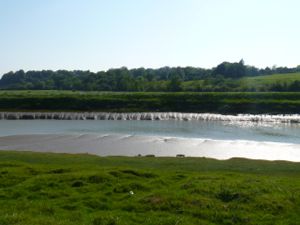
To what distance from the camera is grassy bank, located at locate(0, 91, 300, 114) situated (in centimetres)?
11506

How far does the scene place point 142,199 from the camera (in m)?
17.7

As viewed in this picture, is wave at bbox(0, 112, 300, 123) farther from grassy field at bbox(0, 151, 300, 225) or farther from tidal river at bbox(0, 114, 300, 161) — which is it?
grassy field at bbox(0, 151, 300, 225)

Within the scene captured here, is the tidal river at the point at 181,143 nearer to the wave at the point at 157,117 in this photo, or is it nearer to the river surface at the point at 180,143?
the river surface at the point at 180,143

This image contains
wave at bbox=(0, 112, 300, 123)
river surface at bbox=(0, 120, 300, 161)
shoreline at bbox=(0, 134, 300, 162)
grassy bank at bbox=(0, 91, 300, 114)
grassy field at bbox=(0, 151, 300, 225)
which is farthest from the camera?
grassy bank at bbox=(0, 91, 300, 114)

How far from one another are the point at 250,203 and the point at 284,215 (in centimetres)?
142

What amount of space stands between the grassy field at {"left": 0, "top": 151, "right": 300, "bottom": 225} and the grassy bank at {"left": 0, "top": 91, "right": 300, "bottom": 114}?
3663 inches

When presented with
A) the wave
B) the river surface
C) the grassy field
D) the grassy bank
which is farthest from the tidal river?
the grassy bank

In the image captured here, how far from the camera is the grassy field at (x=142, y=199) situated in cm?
1555

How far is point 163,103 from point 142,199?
347 feet

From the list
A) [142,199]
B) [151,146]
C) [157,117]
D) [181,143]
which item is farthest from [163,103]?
[142,199]

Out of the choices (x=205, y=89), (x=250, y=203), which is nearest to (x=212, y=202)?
(x=250, y=203)

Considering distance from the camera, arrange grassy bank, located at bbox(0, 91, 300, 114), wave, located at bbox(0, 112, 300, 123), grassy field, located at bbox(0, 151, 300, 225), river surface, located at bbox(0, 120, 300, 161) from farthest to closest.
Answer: grassy bank, located at bbox(0, 91, 300, 114) < wave, located at bbox(0, 112, 300, 123) < river surface, located at bbox(0, 120, 300, 161) < grassy field, located at bbox(0, 151, 300, 225)

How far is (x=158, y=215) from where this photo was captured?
52.4 ft

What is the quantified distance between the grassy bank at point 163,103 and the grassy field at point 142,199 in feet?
305
